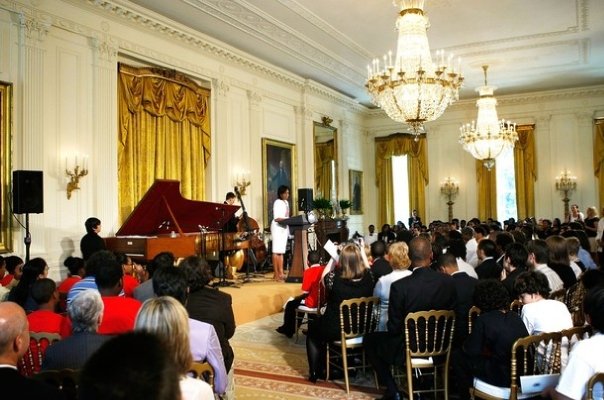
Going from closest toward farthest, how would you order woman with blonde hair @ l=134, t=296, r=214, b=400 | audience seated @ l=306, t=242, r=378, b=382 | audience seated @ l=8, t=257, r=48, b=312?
woman with blonde hair @ l=134, t=296, r=214, b=400 < audience seated @ l=8, t=257, r=48, b=312 < audience seated @ l=306, t=242, r=378, b=382

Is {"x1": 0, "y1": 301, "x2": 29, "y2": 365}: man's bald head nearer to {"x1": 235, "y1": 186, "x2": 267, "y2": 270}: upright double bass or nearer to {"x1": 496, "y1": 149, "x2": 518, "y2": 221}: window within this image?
{"x1": 235, "y1": 186, "x2": 267, "y2": 270}: upright double bass

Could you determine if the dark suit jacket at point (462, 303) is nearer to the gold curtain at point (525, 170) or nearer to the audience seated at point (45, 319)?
the audience seated at point (45, 319)

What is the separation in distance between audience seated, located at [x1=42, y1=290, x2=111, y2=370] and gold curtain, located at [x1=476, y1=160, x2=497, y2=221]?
15.3 meters

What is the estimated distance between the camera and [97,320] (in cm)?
264

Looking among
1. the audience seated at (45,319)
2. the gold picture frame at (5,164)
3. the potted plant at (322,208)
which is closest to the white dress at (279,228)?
the potted plant at (322,208)

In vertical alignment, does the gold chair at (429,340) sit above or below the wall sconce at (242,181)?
below

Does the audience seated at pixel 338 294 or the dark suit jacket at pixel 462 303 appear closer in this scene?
the dark suit jacket at pixel 462 303

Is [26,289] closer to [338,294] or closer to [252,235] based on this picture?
[338,294]

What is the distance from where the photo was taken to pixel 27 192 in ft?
21.1

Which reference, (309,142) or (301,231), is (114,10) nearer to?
(301,231)

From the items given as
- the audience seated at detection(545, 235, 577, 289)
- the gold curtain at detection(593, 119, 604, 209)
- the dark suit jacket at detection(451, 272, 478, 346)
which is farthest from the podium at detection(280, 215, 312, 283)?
the gold curtain at detection(593, 119, 604, 209)

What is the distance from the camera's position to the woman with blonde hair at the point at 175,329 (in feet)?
6.74

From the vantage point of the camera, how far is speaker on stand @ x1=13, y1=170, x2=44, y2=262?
635 centimetres

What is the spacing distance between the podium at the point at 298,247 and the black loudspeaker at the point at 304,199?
2825mm
